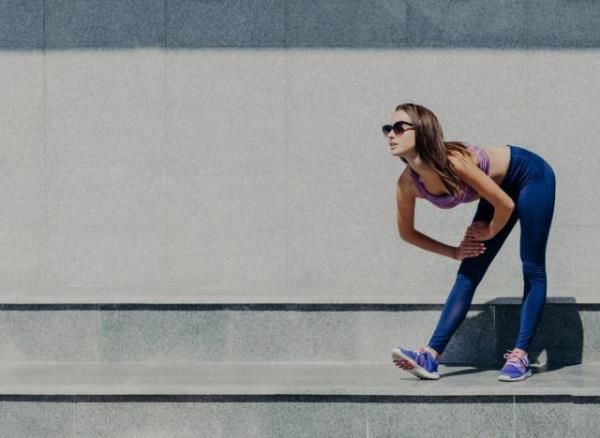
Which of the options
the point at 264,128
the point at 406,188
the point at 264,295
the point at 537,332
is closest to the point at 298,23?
the point at 264,128

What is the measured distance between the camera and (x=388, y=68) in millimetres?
7238

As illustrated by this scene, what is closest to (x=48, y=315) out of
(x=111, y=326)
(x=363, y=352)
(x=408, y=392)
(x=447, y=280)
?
(x=111, y=326)

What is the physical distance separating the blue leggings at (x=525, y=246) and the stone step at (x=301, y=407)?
33cm

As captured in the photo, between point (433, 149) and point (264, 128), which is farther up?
point (264, 128)

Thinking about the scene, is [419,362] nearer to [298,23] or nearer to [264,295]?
[264,295]

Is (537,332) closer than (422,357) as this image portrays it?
No

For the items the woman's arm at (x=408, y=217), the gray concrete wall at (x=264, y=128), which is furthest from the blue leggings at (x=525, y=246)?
the gray concrete wall at (x=264, y=128)

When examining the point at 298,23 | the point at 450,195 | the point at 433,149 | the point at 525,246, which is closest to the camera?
the point at 433,149

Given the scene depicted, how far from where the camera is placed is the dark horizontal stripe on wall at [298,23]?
7.16m

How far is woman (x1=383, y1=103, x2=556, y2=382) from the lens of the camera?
492cm

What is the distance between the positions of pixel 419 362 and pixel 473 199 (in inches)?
40.5

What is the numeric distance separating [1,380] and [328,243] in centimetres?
294

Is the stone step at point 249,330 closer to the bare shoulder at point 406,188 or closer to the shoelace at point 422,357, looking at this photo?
the shoelace at point 422,357

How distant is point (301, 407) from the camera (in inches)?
198
